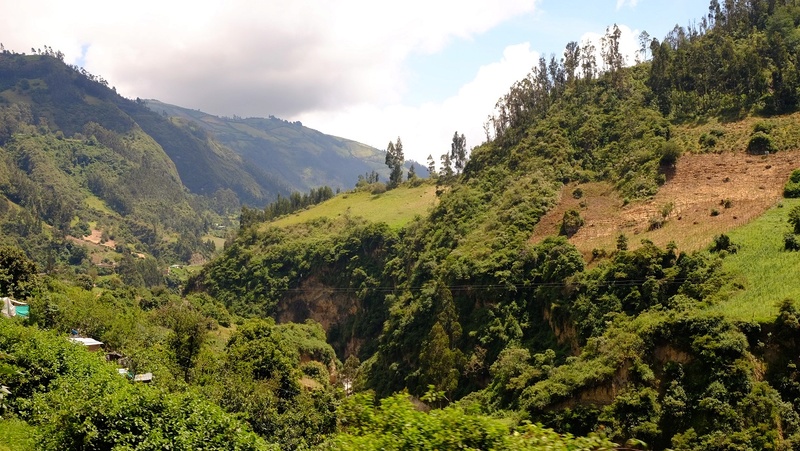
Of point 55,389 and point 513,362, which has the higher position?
point 55,389

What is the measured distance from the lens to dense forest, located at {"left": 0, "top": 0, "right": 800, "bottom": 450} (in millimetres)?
23000

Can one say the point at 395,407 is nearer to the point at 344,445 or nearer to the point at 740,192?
the point at 344,445

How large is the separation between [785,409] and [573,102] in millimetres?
68536

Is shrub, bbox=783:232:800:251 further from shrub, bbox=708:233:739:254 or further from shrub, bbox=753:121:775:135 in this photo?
shrub, bbox=753:121:775:135

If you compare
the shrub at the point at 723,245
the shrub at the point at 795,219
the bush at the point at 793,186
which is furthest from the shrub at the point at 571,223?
the shrub at the point at 795,219

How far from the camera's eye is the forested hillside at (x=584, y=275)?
3503 cm

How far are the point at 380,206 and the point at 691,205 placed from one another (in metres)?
71.0

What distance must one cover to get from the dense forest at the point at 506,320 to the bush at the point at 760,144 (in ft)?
0.87

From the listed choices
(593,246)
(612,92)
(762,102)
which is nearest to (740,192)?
(593,246)

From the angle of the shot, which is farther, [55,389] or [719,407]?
[719,407]

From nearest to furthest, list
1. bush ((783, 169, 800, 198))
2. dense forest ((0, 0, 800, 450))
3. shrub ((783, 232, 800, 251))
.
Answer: dense forest ((0, 0, 800, 450)) < shrub ((783, 232, 800, 251)) < bush ((783, 169, 800, 198))

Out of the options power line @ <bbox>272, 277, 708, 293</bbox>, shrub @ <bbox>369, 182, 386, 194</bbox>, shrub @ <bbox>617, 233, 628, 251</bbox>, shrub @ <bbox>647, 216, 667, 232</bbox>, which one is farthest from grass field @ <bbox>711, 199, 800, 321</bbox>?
shrub @ <bbox>369, 182, 386, 194</bbox>

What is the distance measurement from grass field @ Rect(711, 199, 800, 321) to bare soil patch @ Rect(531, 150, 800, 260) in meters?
2.71

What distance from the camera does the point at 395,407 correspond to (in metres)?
12.7
